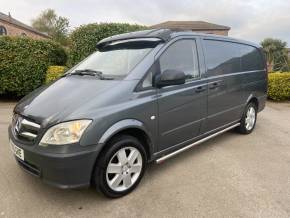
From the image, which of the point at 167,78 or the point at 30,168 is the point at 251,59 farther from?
the point at 30,168

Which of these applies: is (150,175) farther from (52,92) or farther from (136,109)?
(52,92)

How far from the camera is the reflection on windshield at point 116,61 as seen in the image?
128 inches

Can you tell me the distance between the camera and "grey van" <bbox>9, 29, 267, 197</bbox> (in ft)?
8.43

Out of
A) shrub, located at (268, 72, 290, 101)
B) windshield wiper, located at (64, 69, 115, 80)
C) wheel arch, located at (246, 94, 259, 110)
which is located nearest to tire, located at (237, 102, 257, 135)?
wheel arch, located at (246, 94, 259, 110)

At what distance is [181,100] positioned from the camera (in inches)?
137

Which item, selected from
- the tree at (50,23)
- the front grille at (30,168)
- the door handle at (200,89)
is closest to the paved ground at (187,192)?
the front grille at (30,168)

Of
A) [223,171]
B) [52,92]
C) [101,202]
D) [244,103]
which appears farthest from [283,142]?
[52,92]

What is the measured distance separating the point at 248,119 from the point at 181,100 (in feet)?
7.79

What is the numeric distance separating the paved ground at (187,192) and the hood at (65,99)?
92 centimetres

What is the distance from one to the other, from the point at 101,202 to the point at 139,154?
0.66m

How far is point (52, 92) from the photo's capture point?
314 centimetres

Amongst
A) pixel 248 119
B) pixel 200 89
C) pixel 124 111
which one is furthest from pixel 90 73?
pixel 248 119

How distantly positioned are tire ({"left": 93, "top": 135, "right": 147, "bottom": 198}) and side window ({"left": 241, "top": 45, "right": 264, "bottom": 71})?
292cm

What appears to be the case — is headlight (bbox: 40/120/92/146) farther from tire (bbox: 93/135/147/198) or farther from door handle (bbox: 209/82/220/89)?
door handle (bbox: 209/82/220/89)
